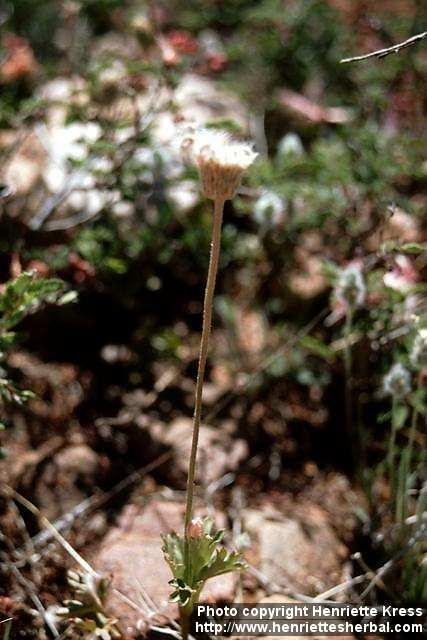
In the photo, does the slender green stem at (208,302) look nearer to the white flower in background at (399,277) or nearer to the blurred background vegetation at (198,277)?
the blurred background vegetation at (198,277)

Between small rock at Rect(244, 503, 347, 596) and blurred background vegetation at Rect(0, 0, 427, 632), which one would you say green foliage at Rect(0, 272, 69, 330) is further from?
small rock at Rect(244, 503, 347, 596)

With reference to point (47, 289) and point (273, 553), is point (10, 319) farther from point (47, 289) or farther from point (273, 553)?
point (273, 553)

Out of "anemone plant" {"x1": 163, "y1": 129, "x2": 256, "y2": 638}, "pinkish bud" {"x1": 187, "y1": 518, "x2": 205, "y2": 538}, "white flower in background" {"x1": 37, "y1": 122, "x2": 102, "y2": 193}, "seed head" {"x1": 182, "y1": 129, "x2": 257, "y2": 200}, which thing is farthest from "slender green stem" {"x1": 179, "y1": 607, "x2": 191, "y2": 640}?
"white flower in background" {"x1": 37, "y1": 122, "x2": 102, "y2": 193}

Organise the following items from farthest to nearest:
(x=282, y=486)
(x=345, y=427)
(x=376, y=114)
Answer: (x=376, y=114) < (x=345, y=427) < (x=282, y=486)

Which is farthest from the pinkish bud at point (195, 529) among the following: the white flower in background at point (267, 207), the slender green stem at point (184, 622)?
the white flower in background at point (267, 207)

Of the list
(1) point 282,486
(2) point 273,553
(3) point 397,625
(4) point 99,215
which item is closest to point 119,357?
(4) point 99,215

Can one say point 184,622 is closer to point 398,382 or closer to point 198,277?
point 398,382
